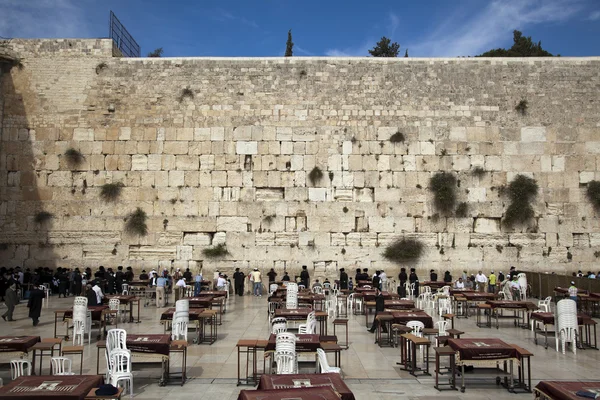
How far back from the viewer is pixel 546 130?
65.3 feet

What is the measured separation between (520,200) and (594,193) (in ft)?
9.09

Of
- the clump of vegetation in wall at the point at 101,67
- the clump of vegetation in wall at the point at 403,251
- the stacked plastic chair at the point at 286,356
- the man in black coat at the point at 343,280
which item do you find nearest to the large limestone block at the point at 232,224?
the man in black coat at the point at 343,280

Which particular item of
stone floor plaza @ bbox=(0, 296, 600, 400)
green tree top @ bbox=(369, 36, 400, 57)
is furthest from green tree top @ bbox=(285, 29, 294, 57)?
stone floor plaza @ bbox=(0, 296, 600, 400)

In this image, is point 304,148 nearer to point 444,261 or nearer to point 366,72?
point 366,72

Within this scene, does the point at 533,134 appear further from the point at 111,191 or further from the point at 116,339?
the point at 116,339

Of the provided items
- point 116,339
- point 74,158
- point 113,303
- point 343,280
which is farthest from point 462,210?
point 116,339

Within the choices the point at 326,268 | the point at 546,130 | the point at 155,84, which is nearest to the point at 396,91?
the point at 546,130

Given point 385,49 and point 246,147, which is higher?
point 385,49

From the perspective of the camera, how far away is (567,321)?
912 cm

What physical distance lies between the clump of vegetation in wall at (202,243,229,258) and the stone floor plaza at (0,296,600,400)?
679 cm

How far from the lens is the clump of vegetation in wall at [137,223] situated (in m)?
19.3

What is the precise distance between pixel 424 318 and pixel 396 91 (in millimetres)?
12412

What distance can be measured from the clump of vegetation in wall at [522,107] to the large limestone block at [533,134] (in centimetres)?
62

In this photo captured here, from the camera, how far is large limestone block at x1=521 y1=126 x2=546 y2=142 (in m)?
19.8
